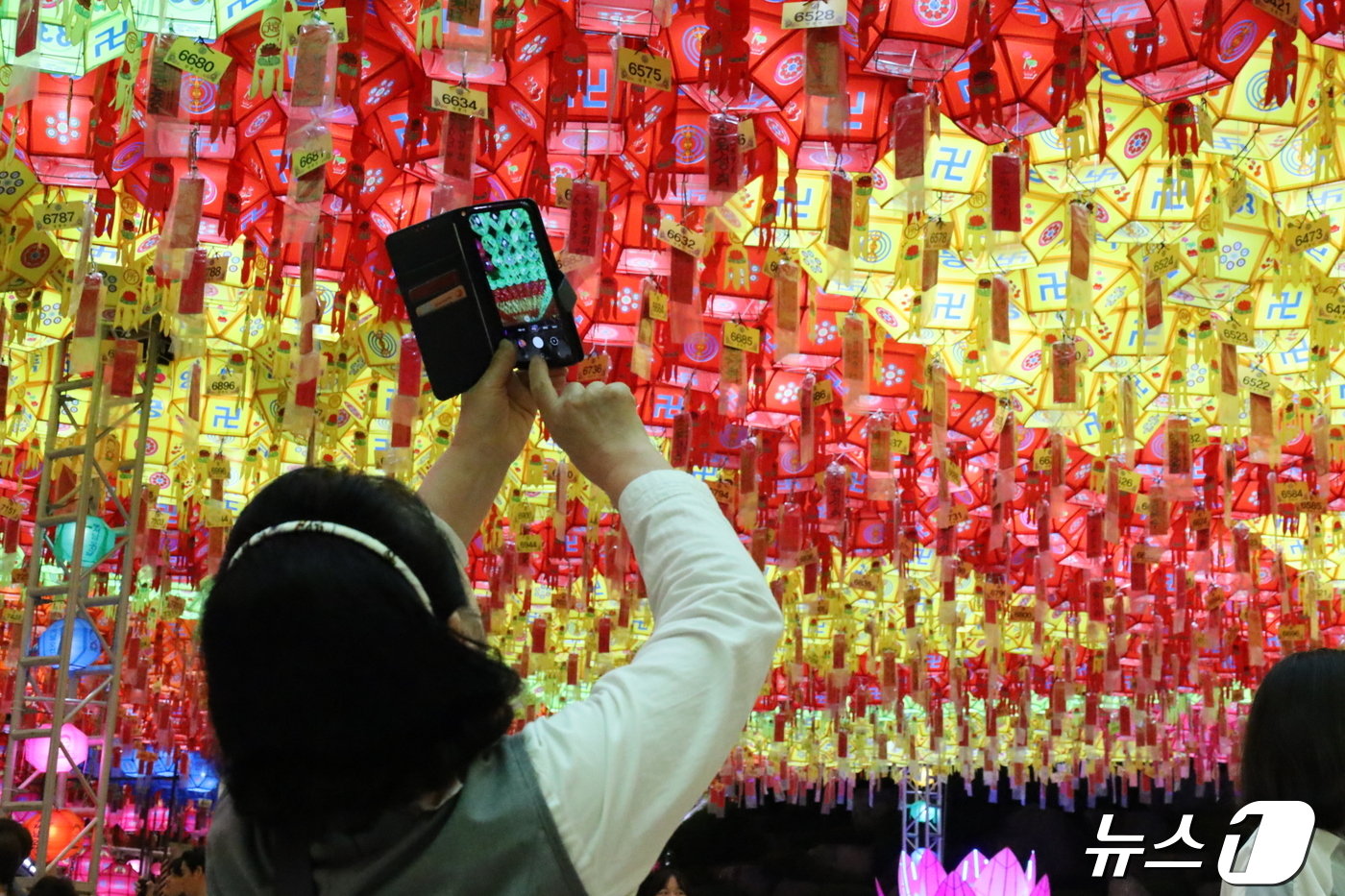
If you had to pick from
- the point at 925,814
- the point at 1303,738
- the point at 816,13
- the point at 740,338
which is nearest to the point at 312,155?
the point at 816,13

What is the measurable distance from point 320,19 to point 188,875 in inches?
156

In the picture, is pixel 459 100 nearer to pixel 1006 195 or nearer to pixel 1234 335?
pixel 1006 195

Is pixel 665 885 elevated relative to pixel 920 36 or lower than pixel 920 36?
lower

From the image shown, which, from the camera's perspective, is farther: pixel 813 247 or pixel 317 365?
pixel 813 247

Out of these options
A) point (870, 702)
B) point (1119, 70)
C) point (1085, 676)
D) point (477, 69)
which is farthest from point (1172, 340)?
point (870, 702)

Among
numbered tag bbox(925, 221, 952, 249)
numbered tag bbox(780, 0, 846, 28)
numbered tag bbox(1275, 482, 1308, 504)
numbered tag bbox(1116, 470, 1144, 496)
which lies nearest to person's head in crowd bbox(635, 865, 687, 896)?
numbered tag bbox(925, 221, 952, 249)

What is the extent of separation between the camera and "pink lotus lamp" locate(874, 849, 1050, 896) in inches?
235

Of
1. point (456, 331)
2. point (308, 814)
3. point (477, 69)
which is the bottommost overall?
point (308, 814)

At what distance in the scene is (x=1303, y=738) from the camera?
73.2 inches

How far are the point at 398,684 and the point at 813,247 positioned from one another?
714cm

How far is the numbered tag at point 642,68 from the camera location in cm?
448

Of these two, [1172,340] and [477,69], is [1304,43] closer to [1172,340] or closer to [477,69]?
[1172,340]

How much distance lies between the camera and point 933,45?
455 cm

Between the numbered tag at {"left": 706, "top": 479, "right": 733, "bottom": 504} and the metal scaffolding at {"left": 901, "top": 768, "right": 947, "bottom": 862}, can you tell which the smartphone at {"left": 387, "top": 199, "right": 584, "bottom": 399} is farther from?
the metal scaffolding at {"left": 901, "top": 768, "right": 947, "bottom": 862}
